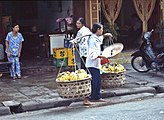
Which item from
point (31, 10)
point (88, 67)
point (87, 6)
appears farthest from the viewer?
point (31, 10)

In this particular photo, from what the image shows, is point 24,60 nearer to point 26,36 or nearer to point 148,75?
A: point 26,36

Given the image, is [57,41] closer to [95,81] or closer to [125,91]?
[125,91]

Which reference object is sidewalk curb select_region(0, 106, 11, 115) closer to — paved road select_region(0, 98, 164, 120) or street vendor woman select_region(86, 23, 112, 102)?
paved road select_region(0, 98, 164, 120)

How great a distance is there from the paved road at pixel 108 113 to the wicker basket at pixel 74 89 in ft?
1.20

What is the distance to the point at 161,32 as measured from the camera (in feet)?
50.0

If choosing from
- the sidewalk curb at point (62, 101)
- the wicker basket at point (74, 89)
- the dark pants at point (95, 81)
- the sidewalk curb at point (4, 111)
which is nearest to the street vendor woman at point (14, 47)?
the sidewalk curb at point (62, 101)

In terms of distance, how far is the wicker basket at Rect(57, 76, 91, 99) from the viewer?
26.4 ft

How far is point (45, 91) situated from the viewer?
33.0 feet

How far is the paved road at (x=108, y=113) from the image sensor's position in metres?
7.52

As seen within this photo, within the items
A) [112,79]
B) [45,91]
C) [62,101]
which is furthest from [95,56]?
[45,91]

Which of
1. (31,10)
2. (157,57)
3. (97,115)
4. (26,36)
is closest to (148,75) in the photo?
(157,57)

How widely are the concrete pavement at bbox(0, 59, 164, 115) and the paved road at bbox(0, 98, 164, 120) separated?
36 cm

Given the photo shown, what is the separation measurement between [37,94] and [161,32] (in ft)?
23.2

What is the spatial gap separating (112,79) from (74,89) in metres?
2.16
